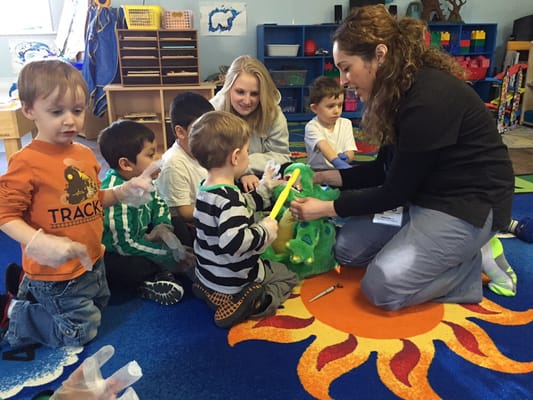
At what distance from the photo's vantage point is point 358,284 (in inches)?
63.4

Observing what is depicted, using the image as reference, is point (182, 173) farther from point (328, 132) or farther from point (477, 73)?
point (477, 73)

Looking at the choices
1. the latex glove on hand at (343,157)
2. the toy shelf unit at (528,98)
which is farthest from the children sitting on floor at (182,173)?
the toy shelf unit at (528,98)

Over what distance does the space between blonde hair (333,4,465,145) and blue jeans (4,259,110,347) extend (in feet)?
3.34

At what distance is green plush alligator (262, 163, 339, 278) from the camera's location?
155 centimetres

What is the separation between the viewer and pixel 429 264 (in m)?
1.40

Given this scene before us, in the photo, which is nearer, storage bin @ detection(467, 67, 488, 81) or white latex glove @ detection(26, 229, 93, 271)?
white latex glove @ detection(26, 229, 93, 271)

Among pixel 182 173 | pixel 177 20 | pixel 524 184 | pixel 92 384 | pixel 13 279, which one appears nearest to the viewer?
pixel 92 384

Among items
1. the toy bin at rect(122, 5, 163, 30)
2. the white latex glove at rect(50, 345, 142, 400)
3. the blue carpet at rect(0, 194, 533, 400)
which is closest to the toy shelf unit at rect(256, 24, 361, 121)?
the toy bin at rect(122, 5, 163, 30)

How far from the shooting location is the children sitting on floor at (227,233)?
1283 millimetres

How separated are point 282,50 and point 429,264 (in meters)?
3.79

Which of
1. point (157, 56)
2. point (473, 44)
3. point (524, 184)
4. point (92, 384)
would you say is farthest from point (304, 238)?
point (473, 44)

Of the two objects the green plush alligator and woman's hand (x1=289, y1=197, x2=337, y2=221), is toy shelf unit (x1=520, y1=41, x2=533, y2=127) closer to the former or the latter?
the green plush alligator

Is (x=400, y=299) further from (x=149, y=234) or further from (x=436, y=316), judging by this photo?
(x=149, y=234)

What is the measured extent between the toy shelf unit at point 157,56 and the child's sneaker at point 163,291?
2.62m
